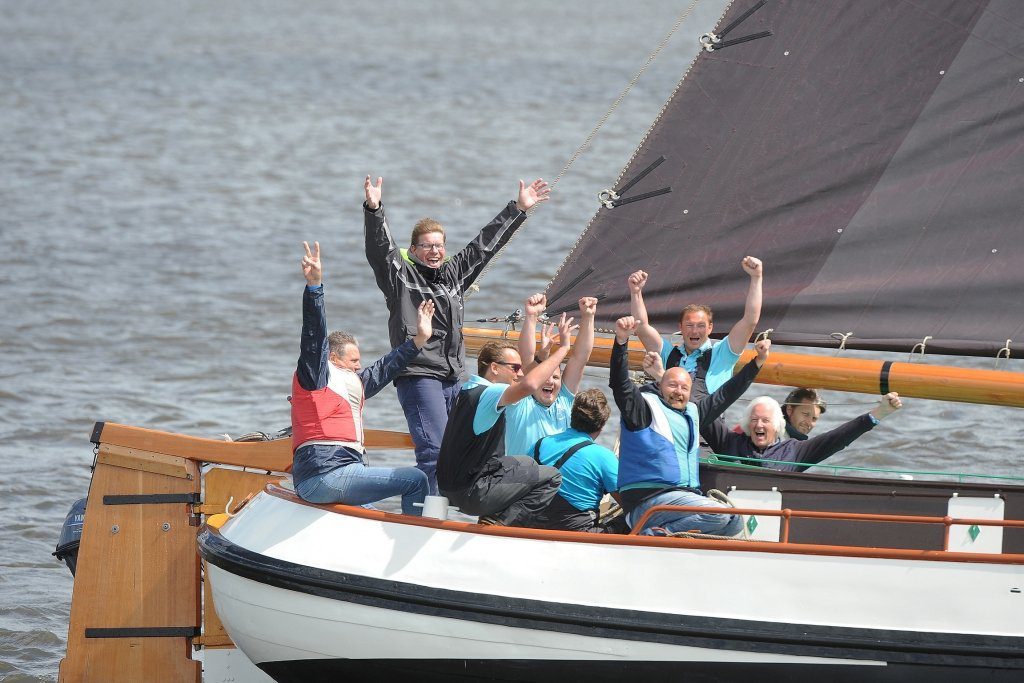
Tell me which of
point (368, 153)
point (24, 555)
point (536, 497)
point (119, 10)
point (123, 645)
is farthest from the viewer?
point (119, 10)

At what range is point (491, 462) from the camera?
6.28 meters

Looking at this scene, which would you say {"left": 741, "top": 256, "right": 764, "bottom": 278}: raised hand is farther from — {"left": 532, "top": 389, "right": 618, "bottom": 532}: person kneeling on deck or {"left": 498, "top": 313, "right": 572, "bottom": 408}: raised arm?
{"left": 498, "top": 313, "right": 572, "bottom": 408}: raised arm

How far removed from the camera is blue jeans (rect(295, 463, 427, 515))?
634 cm

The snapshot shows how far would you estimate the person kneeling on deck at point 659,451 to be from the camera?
6.22m

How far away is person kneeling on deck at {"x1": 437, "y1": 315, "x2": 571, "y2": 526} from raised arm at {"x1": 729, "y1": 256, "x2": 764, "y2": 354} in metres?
1.43

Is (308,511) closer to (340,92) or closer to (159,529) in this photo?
(159,529)

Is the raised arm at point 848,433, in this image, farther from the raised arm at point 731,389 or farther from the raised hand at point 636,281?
the raised hand at point 636,281

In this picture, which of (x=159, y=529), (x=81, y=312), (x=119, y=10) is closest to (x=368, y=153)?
(x=81, y=312)

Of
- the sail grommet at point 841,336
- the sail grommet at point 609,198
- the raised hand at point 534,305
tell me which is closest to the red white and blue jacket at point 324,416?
the raised hand at point 534,305

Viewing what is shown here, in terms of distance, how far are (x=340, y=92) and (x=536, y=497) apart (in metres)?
29.3

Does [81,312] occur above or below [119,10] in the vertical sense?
below

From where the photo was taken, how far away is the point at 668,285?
772 centimetres

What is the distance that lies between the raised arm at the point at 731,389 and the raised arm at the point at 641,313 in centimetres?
59

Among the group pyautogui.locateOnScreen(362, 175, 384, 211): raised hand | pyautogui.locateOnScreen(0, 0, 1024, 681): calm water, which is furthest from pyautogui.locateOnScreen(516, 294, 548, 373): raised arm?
pyautogui.locateOnScreen(0, 0, 1024, 681): calm water
